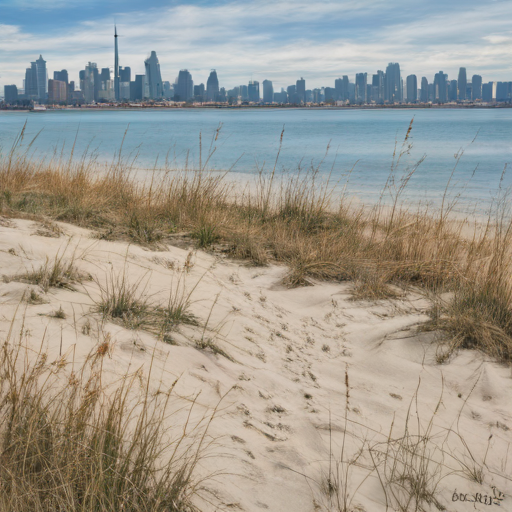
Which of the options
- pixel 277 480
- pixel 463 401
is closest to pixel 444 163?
pixel 463 401

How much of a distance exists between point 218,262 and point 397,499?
326cm

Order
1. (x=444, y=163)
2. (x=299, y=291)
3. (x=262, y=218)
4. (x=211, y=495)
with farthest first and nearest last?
(x=444, y=163) → (x=262, y=218) → (x=299, y=291) → (x=211, y=495)

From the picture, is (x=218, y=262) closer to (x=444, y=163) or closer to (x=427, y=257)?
(x=427, y=257)

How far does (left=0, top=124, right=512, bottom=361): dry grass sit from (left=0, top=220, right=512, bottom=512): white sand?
0.32 m

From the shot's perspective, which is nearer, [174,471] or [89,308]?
[174,471]

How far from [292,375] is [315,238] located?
2750 millimetres

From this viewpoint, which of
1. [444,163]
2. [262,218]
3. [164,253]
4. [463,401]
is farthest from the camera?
[444,163]

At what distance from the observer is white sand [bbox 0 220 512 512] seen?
2.03 meters

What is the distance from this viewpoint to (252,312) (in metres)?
3.82

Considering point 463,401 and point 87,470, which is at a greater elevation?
point 87,470

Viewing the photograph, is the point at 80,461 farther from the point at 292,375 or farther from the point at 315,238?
the point at 315,238

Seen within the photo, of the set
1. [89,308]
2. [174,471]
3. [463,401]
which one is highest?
[89,308]
